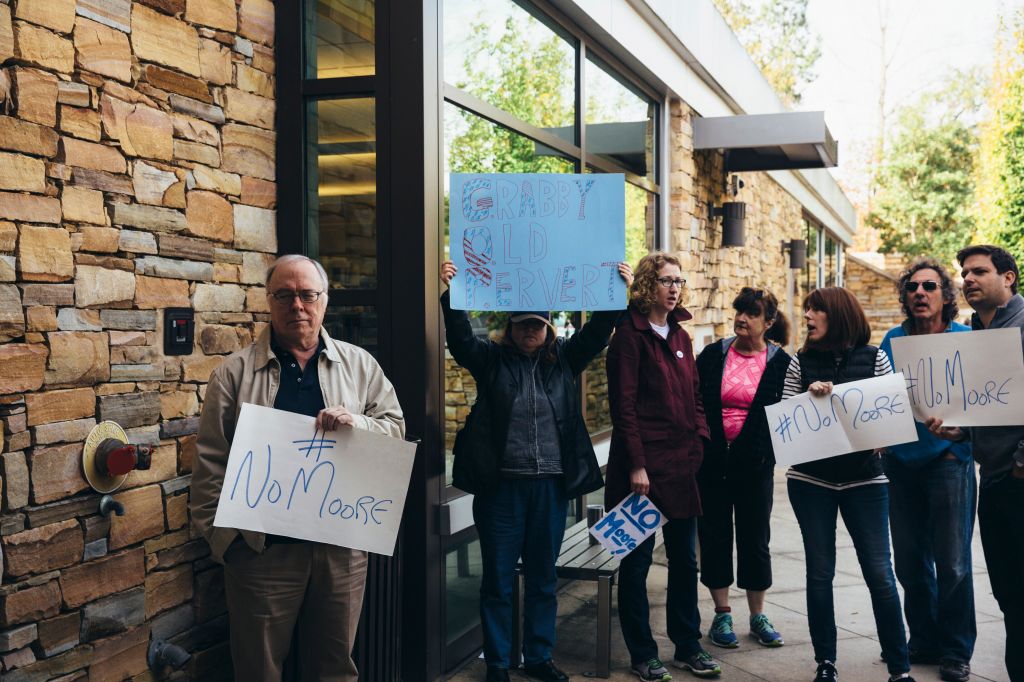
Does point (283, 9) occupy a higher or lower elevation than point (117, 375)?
higher

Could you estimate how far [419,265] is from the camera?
3.90 m

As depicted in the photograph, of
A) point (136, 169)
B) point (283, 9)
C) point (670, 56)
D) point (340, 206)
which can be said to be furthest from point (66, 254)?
point (670, 56)

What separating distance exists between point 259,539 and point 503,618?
1.50 meters

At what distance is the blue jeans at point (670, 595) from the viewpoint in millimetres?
4172

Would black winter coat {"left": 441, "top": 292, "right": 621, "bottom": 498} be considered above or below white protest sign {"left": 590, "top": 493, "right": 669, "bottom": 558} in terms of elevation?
above

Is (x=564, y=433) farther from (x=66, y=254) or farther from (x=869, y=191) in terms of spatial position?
(x=869, y=191)

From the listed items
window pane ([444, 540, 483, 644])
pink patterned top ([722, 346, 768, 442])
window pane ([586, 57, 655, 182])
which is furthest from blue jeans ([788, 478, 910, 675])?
window pane ([586, 57, 655, 182])

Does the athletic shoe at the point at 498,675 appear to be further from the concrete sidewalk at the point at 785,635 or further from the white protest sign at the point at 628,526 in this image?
the white protest sign at the point at 628,526

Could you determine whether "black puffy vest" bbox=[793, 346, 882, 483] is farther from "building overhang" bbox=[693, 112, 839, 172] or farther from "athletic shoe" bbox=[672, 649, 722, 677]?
"building overhang" bbox=[693, 112, 839, 172]

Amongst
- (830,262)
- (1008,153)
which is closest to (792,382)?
(1008,153)

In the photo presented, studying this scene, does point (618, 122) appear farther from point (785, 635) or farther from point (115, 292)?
point (115, 292)

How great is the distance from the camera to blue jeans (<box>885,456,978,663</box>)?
13.4ft

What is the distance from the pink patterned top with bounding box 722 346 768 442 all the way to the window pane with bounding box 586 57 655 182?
2.26 meters

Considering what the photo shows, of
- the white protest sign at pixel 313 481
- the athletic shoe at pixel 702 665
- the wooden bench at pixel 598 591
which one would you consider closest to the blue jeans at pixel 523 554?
the wooden bench at pixel 598 591
